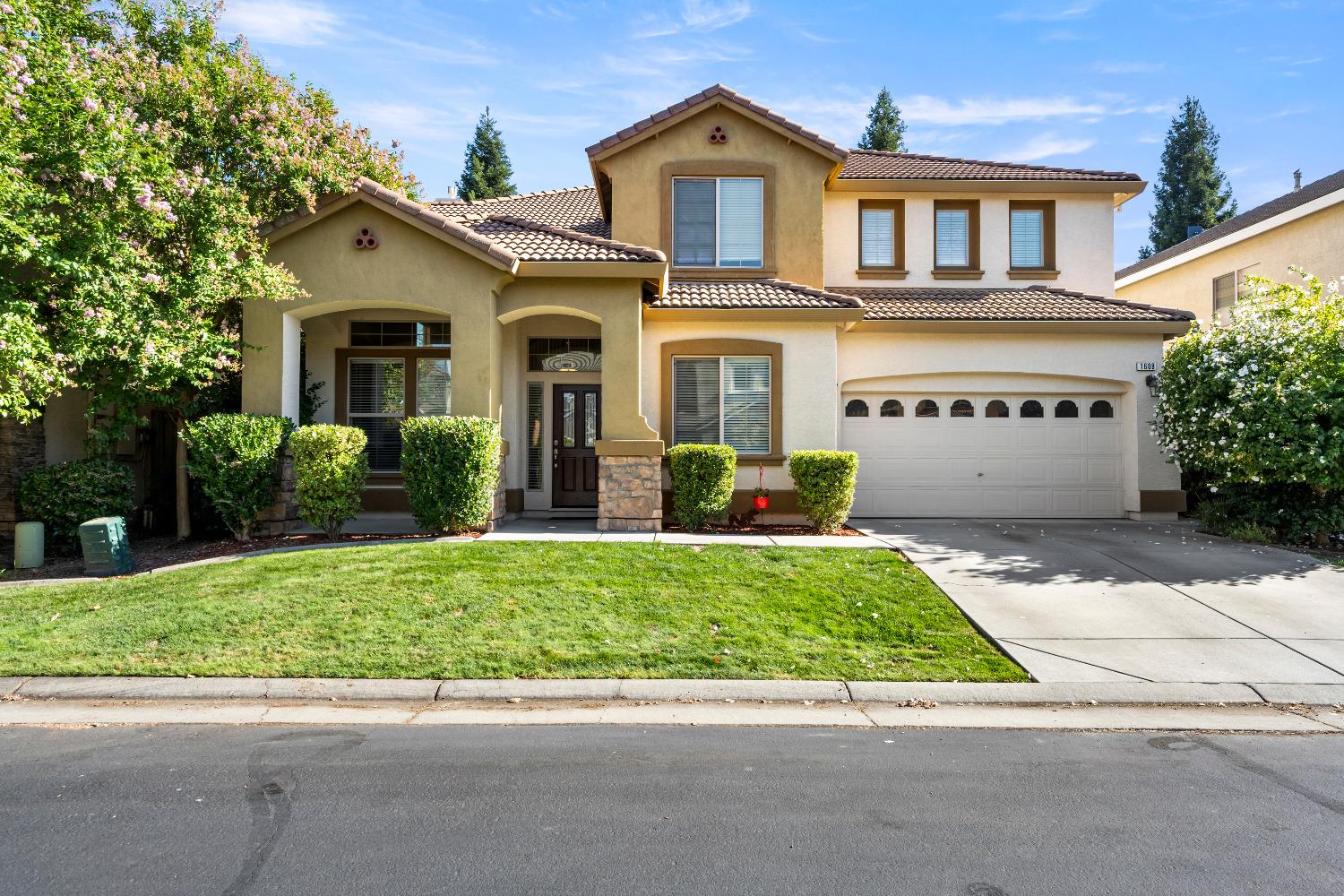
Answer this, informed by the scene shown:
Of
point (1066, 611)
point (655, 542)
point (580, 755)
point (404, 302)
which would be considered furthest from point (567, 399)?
point (580, 755)

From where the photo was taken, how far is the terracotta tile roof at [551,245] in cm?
1176

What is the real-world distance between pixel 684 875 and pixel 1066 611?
238 inches

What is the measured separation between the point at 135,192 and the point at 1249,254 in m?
22.3

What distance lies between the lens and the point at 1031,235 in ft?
53.6

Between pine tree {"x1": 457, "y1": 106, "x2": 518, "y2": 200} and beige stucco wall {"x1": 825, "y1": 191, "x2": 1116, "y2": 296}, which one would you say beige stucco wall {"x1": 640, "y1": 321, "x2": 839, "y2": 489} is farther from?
pine tree {"x1": 457, "y1": 106, "x2": 518, "y2": 200}

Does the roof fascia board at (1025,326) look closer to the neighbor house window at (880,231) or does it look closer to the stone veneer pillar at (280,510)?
the neighbor house window at (880,231)

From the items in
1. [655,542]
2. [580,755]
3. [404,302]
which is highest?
[404,302]

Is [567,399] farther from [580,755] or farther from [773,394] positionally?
[580,755]

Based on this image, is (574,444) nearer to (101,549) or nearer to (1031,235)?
(101,549)

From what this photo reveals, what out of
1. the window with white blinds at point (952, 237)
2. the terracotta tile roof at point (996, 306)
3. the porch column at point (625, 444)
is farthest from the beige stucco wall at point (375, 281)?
the window with white blinds at point (952, 237)

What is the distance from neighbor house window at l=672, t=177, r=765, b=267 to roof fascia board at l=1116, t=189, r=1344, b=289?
473 inches

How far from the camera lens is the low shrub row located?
38.3 ft

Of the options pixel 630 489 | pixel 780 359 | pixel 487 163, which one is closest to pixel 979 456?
pixel 780 359

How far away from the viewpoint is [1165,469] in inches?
548
